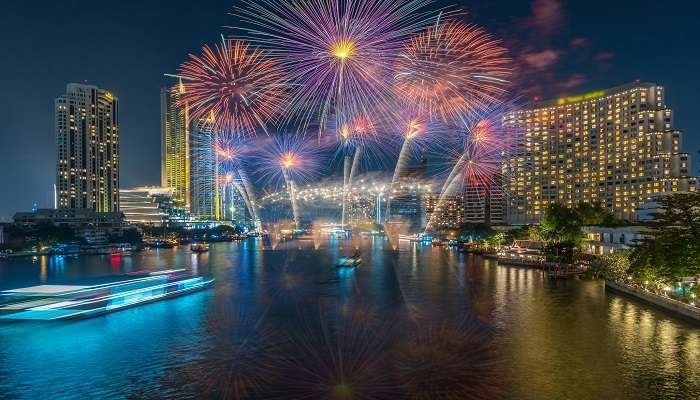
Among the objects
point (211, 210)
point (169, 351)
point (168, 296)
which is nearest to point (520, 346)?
point (169, 351)

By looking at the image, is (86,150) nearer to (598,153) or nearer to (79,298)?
(79,298)

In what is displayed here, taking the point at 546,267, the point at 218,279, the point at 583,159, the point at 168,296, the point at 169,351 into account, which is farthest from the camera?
the point at 583,159

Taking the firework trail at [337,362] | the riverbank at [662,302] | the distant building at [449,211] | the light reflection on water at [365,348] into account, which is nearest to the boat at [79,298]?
the light reflection on water at [365,348]

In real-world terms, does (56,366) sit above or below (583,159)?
below

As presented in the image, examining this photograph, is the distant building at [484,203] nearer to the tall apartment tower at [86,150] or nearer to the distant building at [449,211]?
the distant building at [449,211]

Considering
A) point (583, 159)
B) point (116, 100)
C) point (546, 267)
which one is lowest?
point (546, 267)

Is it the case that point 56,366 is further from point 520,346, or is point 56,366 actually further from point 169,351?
point 520,346

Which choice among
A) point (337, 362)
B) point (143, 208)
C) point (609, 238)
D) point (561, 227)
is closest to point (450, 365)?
point (337, 362)
